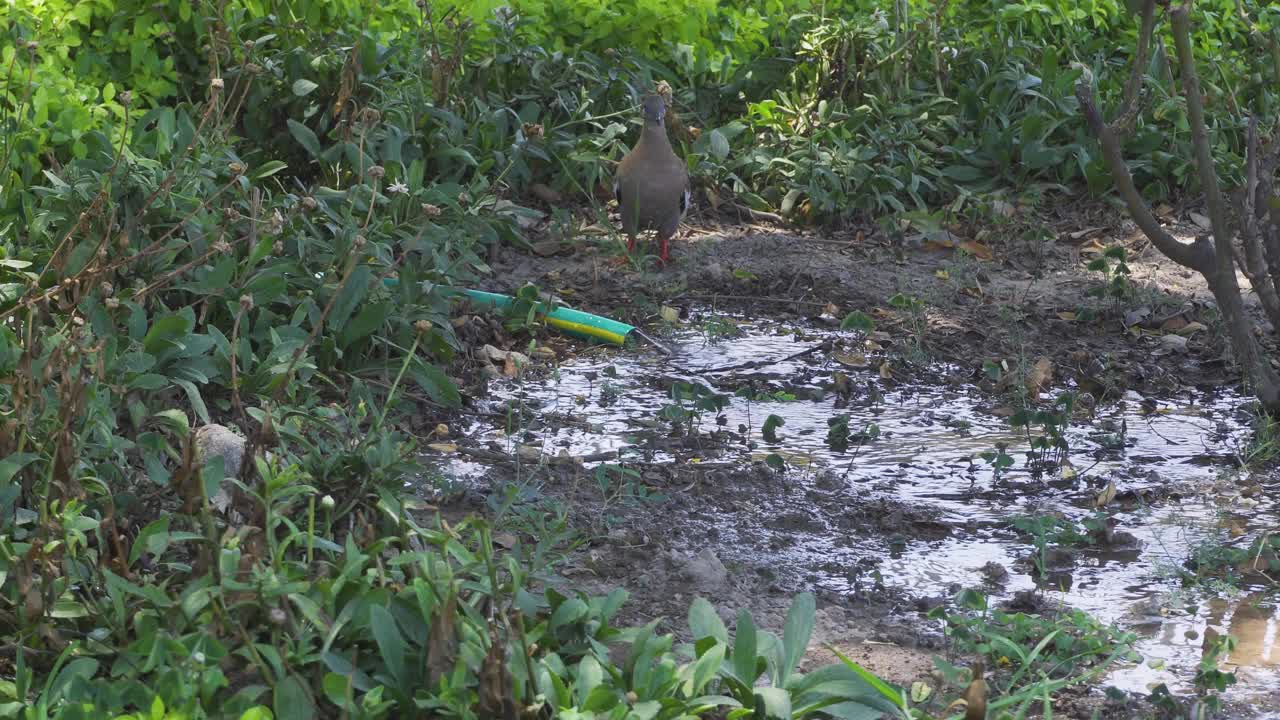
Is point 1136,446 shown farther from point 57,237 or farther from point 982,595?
point 57,237

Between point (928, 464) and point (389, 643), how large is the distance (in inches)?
80.9

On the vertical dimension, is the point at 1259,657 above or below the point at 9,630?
above

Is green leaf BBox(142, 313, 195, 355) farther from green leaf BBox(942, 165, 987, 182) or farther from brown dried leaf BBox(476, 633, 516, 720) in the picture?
green leaf BBox(942, 165, 987, 182)

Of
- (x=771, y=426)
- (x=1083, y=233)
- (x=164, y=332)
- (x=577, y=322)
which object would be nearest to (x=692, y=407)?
(x=771, y=426)

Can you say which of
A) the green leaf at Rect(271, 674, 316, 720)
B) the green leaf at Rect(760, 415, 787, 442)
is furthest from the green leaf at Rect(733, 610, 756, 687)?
the green leaf at Rect(760, 415, 787, 442)

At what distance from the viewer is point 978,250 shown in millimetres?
6250

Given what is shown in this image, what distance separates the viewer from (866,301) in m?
5.65

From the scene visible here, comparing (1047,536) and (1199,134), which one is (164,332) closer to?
(1047,536)

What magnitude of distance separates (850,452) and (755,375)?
733 mm

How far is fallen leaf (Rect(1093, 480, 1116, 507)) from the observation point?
12.6 feet

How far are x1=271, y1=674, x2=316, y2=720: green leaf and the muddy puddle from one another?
130 cm

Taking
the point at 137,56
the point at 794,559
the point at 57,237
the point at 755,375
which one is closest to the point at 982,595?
the point at 794,559

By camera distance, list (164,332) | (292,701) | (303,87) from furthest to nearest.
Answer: (303,87)
(164,332)
(292,701)

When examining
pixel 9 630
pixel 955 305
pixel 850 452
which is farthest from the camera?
pixel 955 305
